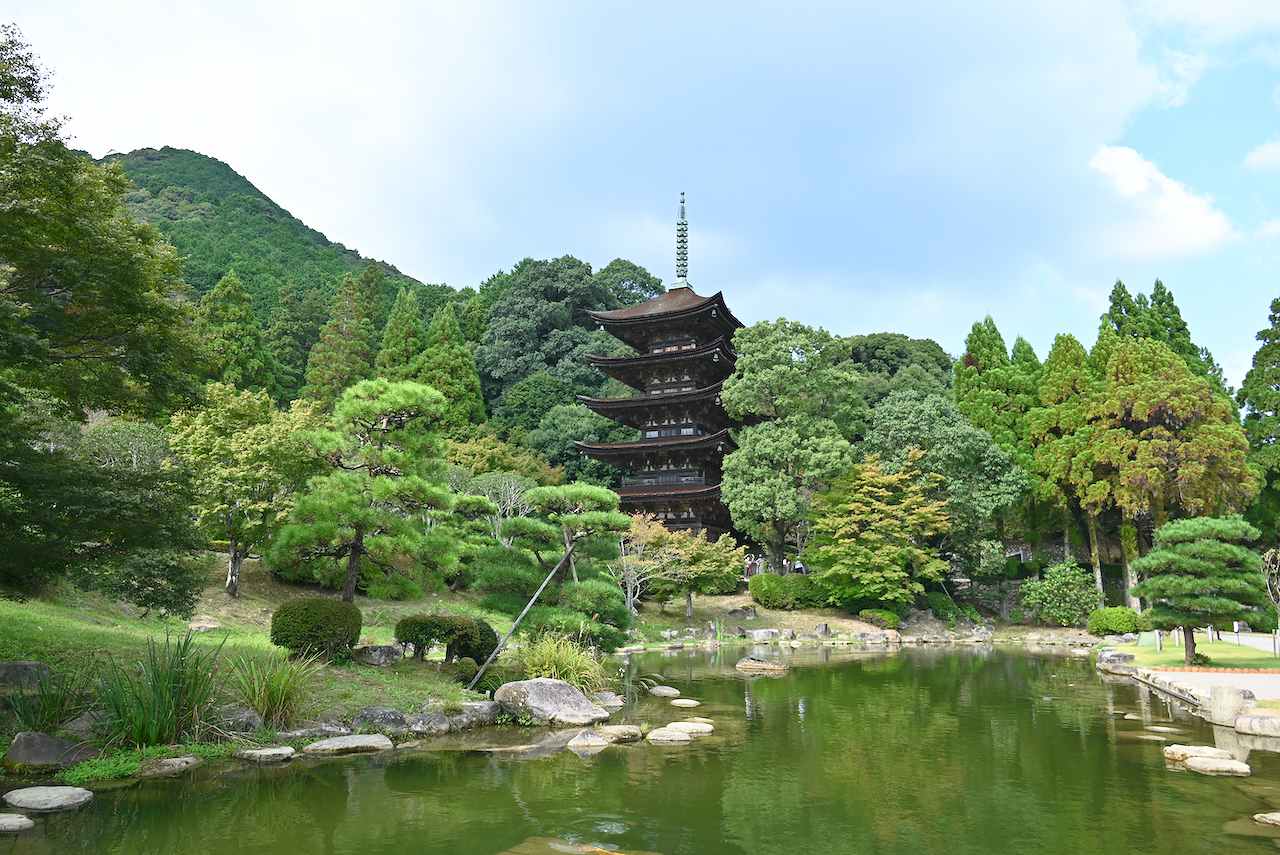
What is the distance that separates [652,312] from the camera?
115 ft

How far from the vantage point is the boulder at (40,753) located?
6758mm

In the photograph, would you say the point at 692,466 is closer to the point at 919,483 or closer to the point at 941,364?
the point at 919,483

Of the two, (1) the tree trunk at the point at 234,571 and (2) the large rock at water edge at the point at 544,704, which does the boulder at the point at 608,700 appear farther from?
(1) the tree trunk at the point at 234,571

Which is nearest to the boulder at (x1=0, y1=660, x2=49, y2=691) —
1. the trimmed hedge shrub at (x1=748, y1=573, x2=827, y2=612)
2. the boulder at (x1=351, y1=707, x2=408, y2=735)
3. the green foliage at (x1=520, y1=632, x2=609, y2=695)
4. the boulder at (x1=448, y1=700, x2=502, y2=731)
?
the boulder at (x1=351, y1=707, x2=408, y2=735)

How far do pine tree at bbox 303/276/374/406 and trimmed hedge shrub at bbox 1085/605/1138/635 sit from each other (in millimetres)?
31312

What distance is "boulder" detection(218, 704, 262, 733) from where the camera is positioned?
26.5ft

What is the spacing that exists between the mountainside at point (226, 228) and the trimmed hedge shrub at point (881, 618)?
131ft

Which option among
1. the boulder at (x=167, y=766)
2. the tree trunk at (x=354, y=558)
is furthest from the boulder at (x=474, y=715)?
the tree trunk at (x=354, y=558)

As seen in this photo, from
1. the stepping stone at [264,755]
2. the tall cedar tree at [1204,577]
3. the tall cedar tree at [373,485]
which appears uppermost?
the tall cedar tree at [373,485]

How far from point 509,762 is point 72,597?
37.5 ft

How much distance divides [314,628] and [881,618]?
21.0 m

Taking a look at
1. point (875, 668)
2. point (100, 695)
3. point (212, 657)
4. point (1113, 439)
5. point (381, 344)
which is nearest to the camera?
point (100, 695)

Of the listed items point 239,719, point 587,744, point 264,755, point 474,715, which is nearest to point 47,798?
point 264,755

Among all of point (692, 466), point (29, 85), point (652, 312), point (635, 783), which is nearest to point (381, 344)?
point (652, 312)
